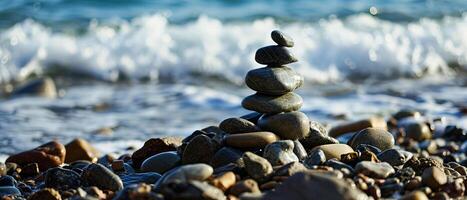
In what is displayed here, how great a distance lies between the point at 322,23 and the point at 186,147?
9.53 meters

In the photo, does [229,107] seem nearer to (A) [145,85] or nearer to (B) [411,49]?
(A) [145,85]

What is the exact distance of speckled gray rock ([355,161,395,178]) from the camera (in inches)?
154

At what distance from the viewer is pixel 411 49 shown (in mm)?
12750

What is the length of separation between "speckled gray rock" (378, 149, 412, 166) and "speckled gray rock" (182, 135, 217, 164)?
886mm

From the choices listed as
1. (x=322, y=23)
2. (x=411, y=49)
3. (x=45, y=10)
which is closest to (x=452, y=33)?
(x=411, y=49)

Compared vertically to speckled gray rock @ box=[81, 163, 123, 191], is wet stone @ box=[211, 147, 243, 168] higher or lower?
higher

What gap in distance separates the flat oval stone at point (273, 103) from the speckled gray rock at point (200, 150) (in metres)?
0.35

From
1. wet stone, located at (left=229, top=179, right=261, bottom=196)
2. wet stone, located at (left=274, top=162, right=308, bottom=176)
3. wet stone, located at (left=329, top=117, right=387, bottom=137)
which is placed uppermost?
wet stone, located at (left=274, top=162, right=308, bottom=176)

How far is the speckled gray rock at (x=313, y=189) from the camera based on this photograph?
132 inches

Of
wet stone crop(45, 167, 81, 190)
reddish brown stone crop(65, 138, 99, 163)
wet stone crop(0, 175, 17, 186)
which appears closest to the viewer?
wet stone crop(45, 167, 81, 190)

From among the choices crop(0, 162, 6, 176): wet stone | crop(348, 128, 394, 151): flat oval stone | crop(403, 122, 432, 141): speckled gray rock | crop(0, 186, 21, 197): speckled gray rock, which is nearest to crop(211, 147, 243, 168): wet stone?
crop(348, 128, 394, 151): flat oval stone

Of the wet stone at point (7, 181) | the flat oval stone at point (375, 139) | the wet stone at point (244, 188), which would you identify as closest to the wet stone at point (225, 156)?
the wet stone at point (244, 188)

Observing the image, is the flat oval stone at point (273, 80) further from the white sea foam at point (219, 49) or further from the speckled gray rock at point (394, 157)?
the white sea foam at point (219, 49)

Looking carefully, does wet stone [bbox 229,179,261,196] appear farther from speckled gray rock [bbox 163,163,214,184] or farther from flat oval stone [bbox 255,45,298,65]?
flat oval stone [bbox 255,45,298,65]
